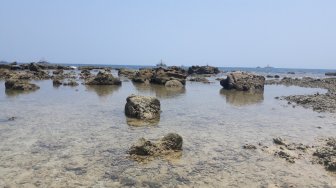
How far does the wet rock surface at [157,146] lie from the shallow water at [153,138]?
0.45m

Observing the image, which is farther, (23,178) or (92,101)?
(92,101)

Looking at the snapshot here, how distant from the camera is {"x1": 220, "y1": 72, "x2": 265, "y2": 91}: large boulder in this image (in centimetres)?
4262

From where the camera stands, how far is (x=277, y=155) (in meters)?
12.9

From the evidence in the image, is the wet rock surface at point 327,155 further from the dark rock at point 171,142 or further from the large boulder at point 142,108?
the large boulder at point 142,108

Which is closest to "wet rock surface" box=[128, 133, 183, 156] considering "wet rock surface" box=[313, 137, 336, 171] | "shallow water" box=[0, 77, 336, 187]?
"shallow water" box=[0, 77, 336, 187]

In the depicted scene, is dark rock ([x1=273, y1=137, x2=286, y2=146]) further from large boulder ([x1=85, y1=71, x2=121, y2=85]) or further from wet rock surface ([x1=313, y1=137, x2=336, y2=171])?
large boulder ([x1=85, y1=71, x2=121, y2=85])

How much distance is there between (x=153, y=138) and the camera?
15.0 meters

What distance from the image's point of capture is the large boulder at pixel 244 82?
42.6m

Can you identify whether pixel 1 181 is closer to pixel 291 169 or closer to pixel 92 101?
pixel 291 169

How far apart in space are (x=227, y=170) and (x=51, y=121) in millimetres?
10257

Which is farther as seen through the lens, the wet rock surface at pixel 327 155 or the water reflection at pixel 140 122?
the water reflection at pixel 140 122

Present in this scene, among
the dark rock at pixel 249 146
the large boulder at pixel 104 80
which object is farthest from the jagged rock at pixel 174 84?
the dark rock at pixel 249 146

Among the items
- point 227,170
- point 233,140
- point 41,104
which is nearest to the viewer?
point 227,170

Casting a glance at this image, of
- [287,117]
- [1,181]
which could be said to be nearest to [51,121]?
[1,181]
